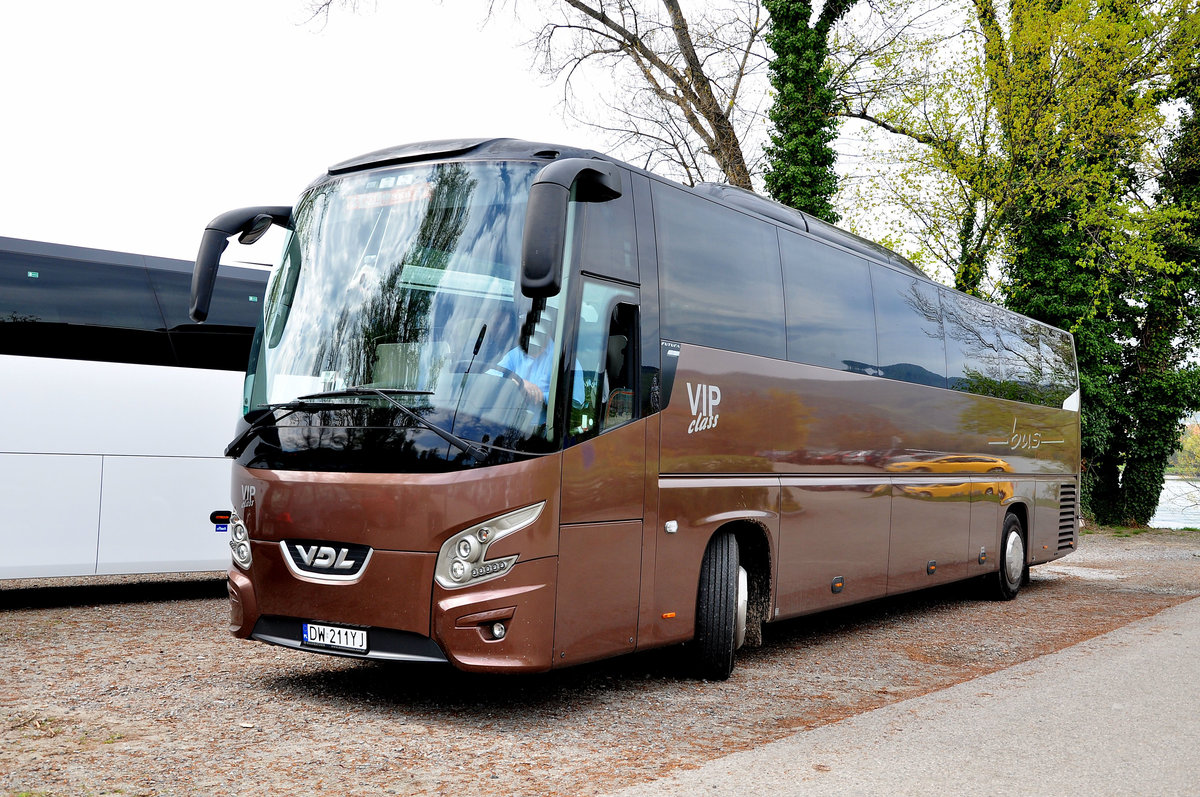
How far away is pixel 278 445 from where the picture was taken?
21.0ft

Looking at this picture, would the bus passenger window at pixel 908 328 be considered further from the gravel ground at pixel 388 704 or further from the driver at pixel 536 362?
the driver at pixel 536 362

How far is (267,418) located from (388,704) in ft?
6.13

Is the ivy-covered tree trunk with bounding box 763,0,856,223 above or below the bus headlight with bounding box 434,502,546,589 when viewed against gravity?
above

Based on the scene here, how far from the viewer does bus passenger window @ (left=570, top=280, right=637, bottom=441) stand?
6.30m

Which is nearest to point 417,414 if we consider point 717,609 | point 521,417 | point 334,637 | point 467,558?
point 521,417

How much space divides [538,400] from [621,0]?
2187 cm

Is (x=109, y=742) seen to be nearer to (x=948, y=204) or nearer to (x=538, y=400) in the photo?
(x=538, y=400)

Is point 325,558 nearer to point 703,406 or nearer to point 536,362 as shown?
point 536,362

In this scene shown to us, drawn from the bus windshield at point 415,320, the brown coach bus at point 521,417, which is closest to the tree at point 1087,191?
the brown coach bus at point 521,417

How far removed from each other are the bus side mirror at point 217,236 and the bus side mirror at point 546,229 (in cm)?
221

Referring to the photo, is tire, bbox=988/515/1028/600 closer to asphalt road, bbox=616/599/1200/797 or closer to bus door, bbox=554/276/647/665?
asphalt road, bbox=616/599/1200/797

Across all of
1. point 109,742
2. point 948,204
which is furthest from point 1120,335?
point 109,742

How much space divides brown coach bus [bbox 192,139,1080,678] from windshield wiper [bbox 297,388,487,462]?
14 mm

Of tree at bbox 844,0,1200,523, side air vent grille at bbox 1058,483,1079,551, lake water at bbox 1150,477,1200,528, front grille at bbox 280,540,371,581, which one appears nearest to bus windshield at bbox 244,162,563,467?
front grille at bbox 280,540,371,581
